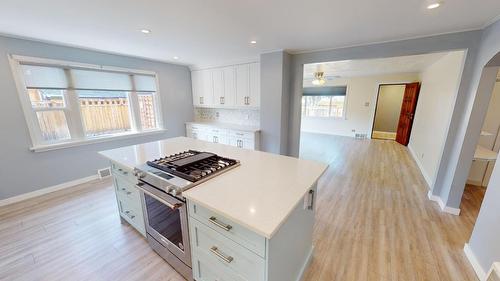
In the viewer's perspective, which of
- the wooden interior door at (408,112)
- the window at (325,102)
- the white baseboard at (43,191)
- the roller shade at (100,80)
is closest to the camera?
the white baseboard at (43,191)

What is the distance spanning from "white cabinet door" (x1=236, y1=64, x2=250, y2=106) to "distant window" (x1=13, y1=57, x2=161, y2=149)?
1.94 meters

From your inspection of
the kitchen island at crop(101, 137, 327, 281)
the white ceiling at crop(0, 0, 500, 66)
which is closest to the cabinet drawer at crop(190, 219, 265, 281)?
the kitchen island at crop(101, 137, 327, 281)

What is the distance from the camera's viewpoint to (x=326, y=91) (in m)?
7.64

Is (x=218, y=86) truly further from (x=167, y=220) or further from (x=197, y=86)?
(x=167, y=220)

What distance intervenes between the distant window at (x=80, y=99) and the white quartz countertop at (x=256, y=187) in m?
1.86

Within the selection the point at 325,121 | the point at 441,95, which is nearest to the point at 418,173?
the point at 441,95

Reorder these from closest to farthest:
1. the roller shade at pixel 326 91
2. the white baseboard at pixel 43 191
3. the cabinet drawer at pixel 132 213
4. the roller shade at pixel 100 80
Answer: the cabinet drawer at pixel 132 213
the white baseboard at pixel 43 191
the roller shade at pixel 100 80
the roller shade at pixel 326 91

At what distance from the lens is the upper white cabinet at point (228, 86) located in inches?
151

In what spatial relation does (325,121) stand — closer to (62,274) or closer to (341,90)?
(341,90)

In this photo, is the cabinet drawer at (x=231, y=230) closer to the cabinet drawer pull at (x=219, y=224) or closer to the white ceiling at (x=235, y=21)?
the cabinet drawer pull at (x=219, y=224)

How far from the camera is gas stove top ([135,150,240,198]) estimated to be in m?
1.31

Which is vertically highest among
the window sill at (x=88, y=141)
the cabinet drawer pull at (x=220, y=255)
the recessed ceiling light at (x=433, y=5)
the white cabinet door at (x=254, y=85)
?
the recessed ceiling light at (x=433, y=5)

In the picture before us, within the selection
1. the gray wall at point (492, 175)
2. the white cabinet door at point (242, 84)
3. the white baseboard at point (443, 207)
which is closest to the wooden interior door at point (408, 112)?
the white baseboard at point (443, 207)

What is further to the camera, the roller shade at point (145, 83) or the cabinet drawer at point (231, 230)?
the roller shade at point (145, 83)
